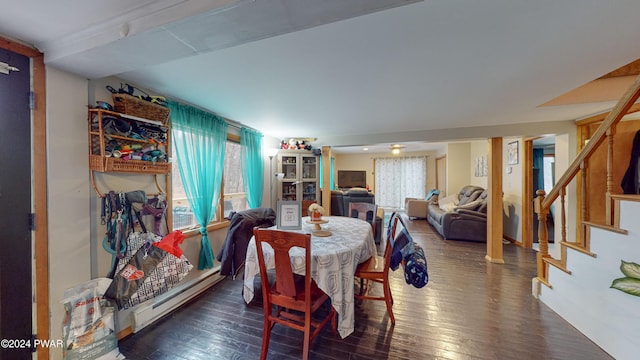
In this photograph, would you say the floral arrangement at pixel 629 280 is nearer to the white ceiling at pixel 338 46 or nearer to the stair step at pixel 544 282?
the stair step at pixel 544 282

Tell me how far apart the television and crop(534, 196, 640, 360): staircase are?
5.96 m

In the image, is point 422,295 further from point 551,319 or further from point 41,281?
point 41,281

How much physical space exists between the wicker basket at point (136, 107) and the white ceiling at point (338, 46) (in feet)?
0.63

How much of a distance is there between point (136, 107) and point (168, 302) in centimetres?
181

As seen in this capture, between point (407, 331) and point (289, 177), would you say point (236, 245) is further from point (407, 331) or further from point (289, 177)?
point (289, 177)

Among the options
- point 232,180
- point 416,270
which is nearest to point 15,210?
point 232,180

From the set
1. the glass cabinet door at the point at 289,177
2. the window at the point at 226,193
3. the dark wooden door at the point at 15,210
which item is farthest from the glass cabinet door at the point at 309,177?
the dark wooden door at the point at 15,210

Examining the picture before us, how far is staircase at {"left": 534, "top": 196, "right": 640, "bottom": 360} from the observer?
1.47 m

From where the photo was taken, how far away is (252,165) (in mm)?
3447

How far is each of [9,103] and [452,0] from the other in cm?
247

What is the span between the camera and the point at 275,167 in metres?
4.14

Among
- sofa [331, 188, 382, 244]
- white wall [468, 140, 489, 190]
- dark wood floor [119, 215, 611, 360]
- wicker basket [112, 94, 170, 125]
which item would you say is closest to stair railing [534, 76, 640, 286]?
dark wood floor [119, 215, 611, 360]

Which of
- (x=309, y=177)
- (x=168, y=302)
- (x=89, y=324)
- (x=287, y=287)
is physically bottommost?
(x=168, y=302)

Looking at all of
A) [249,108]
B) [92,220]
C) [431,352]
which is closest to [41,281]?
[92,220]
